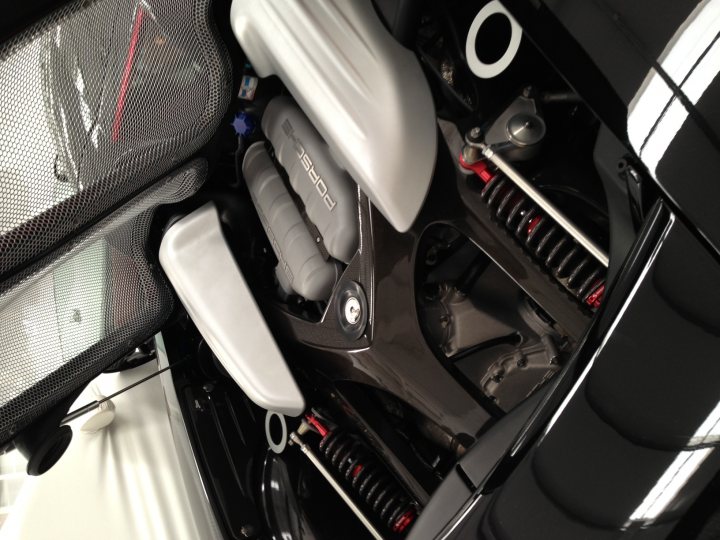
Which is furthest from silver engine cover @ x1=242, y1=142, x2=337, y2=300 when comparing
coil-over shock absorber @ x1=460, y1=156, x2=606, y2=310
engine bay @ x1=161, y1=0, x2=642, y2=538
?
coil-over shock absorber @ x1=460, y1=156, x2=606, y2=310

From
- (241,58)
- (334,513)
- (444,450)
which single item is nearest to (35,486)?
(334,513)

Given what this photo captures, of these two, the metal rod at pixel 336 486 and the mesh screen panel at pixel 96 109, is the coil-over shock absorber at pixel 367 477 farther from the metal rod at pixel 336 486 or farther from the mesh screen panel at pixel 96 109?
the mesh screen panel at pixel 96 109

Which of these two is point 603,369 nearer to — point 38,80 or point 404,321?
point 404,321

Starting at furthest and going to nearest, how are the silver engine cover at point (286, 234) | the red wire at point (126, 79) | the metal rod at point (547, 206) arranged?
the silver engine cover at point (286, 234) < the red wire at point (126, 79) < the metal rod at point (547, 206)

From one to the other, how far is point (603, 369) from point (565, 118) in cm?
31

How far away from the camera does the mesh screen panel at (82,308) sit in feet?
2.89

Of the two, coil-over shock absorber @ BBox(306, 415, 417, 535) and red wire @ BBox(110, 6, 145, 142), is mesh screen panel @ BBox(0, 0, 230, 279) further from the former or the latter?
coil-over shock absorber @ BBox(306, 415, 417, 535)

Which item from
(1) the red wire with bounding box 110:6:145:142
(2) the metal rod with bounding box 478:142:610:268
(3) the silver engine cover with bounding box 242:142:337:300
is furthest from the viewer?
(3) the silver engine cover with bounding box 242:142:337:300

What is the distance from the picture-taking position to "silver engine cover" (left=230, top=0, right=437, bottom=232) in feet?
2.42

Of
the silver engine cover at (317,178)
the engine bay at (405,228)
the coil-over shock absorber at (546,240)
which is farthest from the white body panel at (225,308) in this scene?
the coil-over shock absorber at (546,240)

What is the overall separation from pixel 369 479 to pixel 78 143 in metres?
0.58

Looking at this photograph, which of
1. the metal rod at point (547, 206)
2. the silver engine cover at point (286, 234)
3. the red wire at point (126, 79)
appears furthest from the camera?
the silver engine cover at point (286, 234)

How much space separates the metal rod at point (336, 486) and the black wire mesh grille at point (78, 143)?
0.36m

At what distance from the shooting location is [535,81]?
752 millimetres
